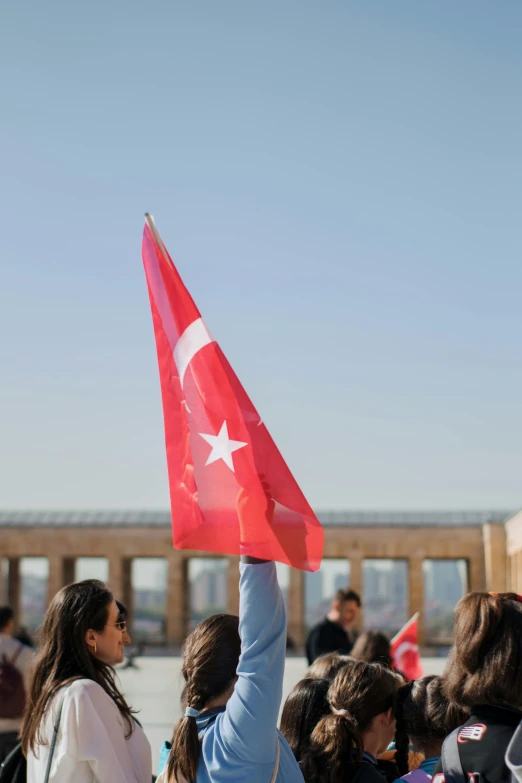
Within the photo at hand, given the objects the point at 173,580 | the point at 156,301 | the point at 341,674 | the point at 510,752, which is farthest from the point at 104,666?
the point at 173,580

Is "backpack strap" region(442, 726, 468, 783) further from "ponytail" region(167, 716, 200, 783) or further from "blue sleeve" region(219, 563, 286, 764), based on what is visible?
"ponytail" region(167, 716, 200, 783)

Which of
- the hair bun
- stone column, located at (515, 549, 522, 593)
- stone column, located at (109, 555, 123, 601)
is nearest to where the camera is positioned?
the hair bun

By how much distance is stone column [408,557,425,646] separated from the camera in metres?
38.9

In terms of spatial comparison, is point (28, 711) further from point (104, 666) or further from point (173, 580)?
point (173, 580)

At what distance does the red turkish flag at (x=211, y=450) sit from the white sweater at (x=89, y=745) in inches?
38.9

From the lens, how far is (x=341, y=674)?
4156 mm

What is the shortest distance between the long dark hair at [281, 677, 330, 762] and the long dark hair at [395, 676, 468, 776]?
1.12 ft

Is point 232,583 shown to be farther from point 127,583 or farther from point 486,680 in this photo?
point 486,680

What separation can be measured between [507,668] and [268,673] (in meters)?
0.79

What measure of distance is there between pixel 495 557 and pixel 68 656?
3568 cm

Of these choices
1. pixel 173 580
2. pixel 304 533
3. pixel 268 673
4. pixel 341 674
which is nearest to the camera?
pixel 268 673

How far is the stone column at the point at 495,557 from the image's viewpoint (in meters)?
37.2

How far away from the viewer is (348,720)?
389 centimetres

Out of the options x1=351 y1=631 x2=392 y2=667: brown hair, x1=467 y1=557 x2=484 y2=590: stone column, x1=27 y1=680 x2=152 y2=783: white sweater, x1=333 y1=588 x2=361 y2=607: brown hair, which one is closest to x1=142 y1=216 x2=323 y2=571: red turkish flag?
x1=27 y1=680 x2=152 y2=783: white sweater
